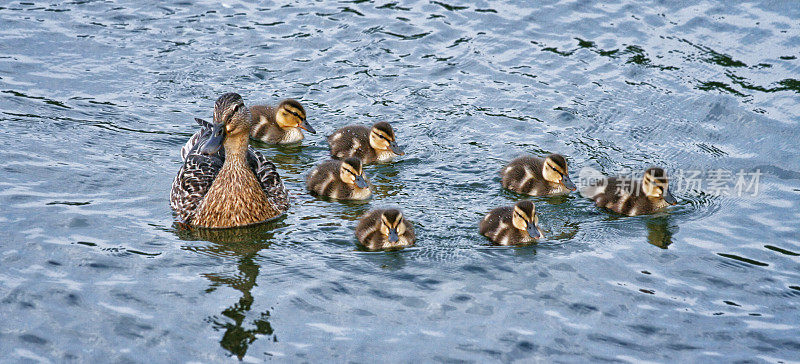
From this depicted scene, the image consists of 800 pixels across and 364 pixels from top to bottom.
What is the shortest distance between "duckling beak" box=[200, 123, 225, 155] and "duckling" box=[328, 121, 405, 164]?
143 centimetres

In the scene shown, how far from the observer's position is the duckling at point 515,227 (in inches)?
235

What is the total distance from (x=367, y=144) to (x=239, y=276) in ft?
6.83

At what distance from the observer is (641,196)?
6.53 m

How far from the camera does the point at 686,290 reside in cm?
556

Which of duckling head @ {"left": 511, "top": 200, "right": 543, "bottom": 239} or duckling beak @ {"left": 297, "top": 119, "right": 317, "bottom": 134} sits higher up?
duckling beak @ {"left": 297, "top": 119, "right": 317, "bottom": 134}

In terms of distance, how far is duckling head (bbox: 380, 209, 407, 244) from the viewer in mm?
5801

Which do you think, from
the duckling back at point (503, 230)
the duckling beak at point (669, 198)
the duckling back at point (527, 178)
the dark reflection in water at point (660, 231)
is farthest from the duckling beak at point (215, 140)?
the duckling beak at point (669, 198)

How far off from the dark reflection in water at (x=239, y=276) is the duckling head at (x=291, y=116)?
1.41m

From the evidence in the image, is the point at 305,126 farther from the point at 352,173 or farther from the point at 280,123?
the point at 352,173

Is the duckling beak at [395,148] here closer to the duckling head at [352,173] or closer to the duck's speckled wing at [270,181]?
the duckling head at [352,173]

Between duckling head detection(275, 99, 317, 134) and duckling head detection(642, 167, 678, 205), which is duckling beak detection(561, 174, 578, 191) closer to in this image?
duckling head detection(642, 167, 678, 205)

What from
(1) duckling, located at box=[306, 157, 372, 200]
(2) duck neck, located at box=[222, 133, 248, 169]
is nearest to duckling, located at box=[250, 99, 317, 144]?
(1) duckling, located at box=[306, 157, 372, 200]

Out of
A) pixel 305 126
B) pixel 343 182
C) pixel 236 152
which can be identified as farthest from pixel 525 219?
pixel 305 126

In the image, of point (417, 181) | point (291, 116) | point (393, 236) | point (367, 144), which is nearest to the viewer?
point (393, 236)
